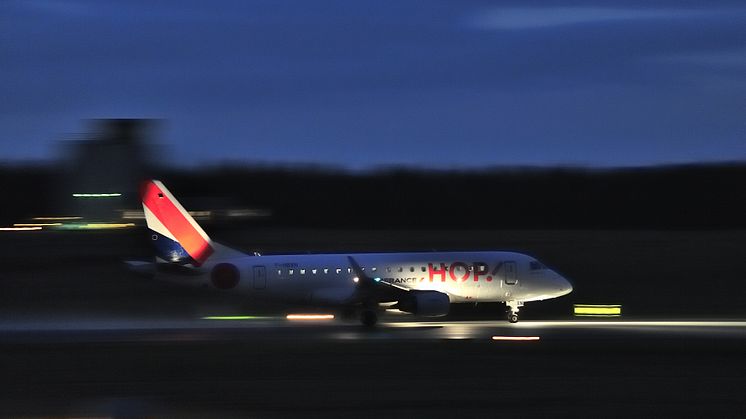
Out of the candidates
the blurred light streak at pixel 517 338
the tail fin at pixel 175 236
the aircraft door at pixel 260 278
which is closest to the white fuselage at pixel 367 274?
the aircraft door at pixel 260 278

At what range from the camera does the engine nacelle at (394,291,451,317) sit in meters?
39.9

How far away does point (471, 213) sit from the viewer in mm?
106812

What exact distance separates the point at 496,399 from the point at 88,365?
11518 mm

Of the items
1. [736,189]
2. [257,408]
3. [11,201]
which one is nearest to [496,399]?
[257,408]

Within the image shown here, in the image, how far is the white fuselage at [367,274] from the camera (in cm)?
4141

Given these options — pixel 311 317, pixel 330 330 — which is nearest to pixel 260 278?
pixel 311 317

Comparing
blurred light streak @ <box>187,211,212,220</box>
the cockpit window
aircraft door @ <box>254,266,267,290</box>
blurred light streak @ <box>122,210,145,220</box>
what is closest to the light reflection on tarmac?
aircraft door @ <box>254,266,267,290</box>

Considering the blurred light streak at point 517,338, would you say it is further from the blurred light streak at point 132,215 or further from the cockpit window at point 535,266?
the blurred light streak at point 132,215

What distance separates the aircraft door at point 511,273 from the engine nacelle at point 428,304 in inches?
135

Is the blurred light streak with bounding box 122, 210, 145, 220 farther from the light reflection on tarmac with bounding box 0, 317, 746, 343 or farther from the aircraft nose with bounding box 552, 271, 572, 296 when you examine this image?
the aircraft nose with bounding box 552, 271, 572, 296

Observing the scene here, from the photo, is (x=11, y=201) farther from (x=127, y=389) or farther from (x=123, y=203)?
(x=127, y=389)

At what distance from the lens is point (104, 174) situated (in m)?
73.4

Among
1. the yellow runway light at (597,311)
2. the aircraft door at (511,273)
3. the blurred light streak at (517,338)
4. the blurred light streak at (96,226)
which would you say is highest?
the blurred light streak at (96,226)

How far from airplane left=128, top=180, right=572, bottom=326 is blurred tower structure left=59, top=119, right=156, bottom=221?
30593mm
